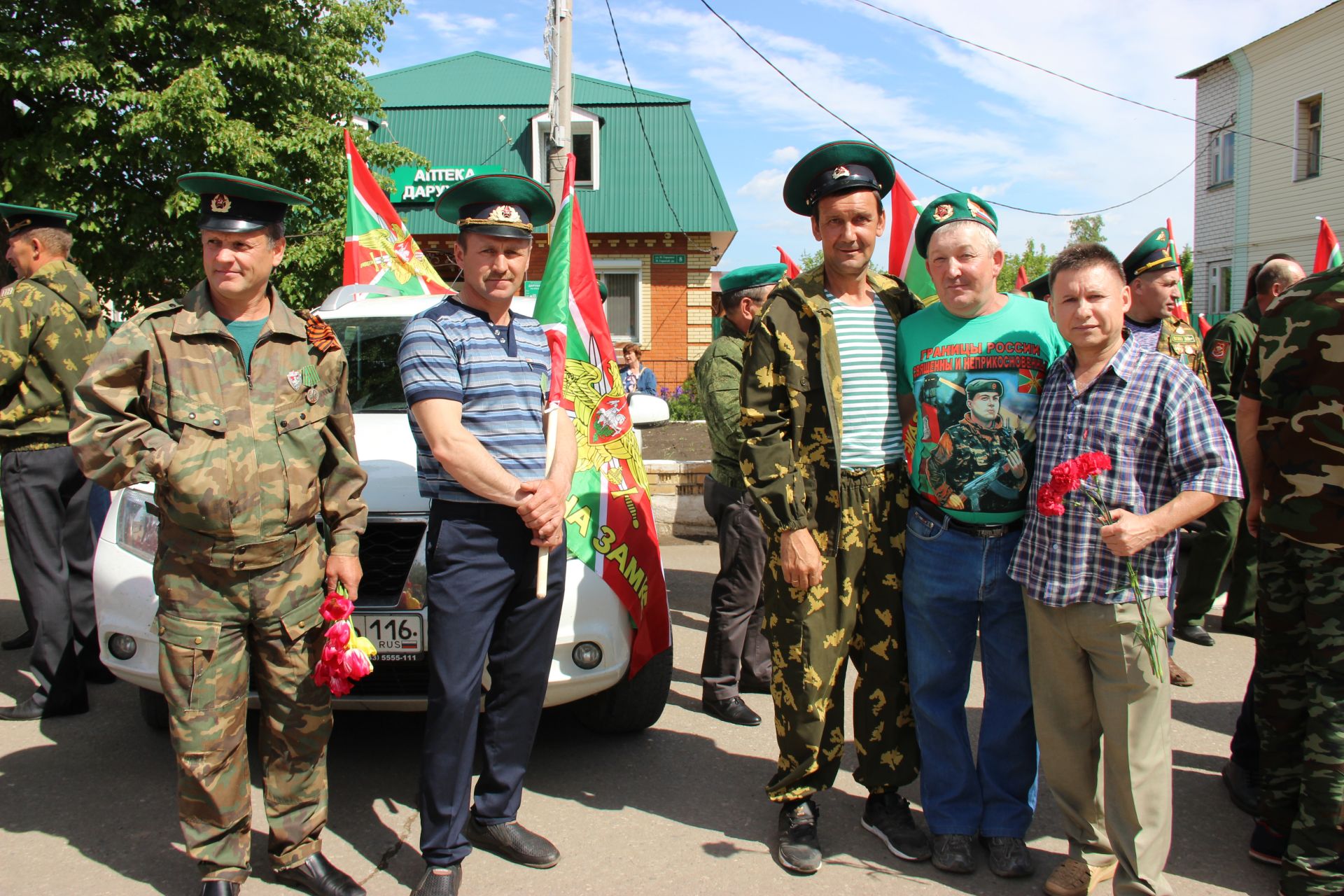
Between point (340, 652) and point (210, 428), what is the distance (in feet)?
2.45

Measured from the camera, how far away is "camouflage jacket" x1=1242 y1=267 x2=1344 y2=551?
9.19ft

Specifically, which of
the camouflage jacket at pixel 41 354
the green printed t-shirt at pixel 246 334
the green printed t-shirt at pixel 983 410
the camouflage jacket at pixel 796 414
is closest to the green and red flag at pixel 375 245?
the camouflage jacket at pixel 41 354

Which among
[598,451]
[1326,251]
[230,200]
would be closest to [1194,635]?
[1326,251]

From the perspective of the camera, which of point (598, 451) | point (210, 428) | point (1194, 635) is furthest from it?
point (1194, 635)

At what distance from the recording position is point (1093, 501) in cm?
271

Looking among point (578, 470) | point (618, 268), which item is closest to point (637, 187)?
point (618, 268)

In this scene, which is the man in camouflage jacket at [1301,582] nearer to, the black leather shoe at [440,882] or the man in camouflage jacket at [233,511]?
the black leather shoe at [440,882]

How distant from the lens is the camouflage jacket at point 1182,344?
190 inches

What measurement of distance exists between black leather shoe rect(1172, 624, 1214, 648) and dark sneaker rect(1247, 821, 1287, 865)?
8.27ft

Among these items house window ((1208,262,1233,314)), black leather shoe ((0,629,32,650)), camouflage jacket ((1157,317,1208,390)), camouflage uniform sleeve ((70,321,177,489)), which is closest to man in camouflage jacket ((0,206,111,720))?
black leather shoe ((0,629,32,650))

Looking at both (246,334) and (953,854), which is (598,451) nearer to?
(246,334)

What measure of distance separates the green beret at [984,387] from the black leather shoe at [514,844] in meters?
1.98

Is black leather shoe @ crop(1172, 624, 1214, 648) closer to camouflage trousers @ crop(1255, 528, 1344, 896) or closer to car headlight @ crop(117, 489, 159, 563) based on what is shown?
camouflage trousers @ crop(1255, 528, 1344, 896)

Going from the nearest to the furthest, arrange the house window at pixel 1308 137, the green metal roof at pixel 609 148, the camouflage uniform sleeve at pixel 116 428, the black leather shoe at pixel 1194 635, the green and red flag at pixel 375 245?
the camouflage uniform sleeve at pixel 116 428
the black leather shoe at pixel 1194 635
the green and red flag at pixel 375 245
the green metal roof at pixel 609 148
the house window at pixel 1308 137
